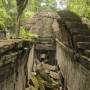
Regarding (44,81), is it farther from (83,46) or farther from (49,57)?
(83,46)

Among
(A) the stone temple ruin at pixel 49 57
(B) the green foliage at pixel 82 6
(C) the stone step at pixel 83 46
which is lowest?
(A) the stone temple ruin at pixel 49 57

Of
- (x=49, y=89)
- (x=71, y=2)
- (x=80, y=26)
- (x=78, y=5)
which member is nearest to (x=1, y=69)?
(x=80, y=26)

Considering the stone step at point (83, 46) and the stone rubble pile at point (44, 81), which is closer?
the stone step at point (83, 46)

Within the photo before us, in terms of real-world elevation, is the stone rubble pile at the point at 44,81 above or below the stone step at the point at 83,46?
below

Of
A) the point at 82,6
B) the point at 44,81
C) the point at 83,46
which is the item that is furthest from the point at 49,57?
the point at 83,46

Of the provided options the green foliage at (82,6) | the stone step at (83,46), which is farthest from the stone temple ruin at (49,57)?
the green foliage at (82,6)

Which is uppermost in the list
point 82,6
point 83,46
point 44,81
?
point 82,6

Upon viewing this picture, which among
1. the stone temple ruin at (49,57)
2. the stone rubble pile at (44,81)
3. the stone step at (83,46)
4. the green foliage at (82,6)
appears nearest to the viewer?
the stone temple ruin at (49,57)

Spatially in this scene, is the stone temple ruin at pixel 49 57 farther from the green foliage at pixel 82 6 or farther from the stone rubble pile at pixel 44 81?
the green foliage at pixel 82 6

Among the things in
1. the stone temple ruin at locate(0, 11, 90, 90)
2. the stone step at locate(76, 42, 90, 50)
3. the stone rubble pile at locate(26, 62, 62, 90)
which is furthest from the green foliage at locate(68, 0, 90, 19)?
the stone step at locate(76, 42, 90, 50)

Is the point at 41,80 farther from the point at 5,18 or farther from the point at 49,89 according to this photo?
the point at 5,18

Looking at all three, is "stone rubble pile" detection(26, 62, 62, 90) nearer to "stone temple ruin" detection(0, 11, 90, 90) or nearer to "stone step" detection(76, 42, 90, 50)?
"stone temple ruin" detection(0, 11, 90, 90)

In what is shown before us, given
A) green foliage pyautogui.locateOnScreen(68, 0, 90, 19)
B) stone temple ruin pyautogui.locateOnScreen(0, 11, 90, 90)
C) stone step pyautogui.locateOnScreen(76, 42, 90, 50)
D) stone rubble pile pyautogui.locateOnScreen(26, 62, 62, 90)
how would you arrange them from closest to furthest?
1. stone temple ruin pyautogui.locateOnScreen(0, 11, 90, 90)
2. stone step pyautogui.locateOnScreen(76, 42, 90, 50)
3. green foliage pyautogui.locateOnScreen(68, 0, 90, 19)
4. stone rubble pile pyautogui.locateOnScreen(26, 62, 62, 90)

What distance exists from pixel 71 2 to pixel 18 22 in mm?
4343
